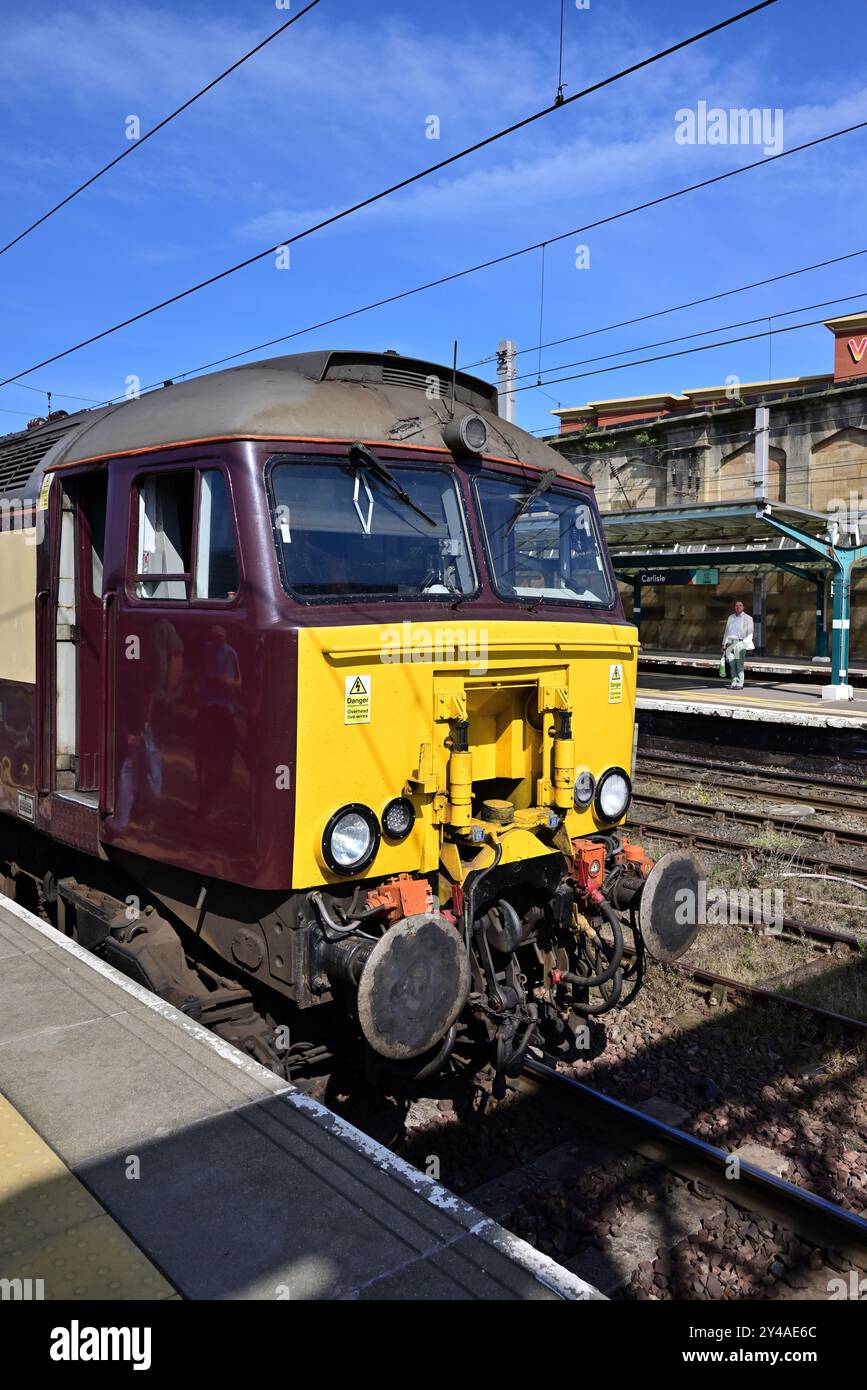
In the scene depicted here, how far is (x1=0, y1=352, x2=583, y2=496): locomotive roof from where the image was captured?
15.1 feet

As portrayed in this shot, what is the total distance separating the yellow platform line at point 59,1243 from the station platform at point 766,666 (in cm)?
2232

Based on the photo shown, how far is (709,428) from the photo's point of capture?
33.2 metres

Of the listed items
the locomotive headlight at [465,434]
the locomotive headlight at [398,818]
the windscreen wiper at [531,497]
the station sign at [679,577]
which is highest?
the station sign at [679,577]

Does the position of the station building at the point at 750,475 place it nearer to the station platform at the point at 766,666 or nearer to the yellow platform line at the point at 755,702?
the station platform at the point at 766,666

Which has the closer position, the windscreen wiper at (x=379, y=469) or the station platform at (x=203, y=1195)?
the station platform at (x=203, y=1195)

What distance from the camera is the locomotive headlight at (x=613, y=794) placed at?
5.56 meters

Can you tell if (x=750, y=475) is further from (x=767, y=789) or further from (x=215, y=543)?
(x=215, y=543)

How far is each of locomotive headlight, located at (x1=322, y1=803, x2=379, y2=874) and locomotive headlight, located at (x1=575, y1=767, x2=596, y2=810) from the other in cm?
138

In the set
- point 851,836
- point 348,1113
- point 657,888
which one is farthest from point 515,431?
point 851,836

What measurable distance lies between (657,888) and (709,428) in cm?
3060

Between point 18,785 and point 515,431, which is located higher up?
point 515,431

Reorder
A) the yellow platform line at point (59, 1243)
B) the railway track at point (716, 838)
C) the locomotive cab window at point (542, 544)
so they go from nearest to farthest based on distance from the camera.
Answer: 1. the yellow platform line at point (59, 1243)
2. the locomotive cab window at point (542, 544)
3. the railway track at point (716, 838)

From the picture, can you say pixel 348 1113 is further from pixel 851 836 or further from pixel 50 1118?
pixel 851 836

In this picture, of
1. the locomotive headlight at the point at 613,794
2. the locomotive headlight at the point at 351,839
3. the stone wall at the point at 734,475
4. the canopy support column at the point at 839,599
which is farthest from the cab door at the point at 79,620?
the stone wall at the point at 734,475
